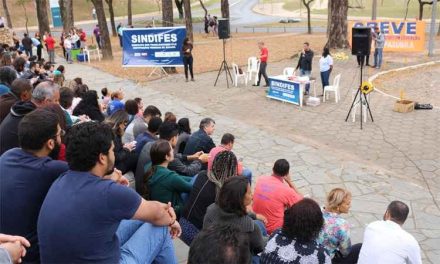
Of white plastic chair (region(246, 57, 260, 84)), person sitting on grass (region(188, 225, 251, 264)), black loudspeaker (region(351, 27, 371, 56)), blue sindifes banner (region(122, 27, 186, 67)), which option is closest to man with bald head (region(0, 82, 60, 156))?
person sitting on grass (region(188, 225, 251, 264))

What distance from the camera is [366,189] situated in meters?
7.24

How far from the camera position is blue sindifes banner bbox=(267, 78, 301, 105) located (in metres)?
12.9

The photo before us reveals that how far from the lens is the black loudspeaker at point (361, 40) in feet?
37.7

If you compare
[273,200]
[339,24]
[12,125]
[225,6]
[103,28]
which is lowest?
[273,200]

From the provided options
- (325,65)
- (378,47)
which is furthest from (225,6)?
(325,65)

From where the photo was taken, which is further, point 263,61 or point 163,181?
point 263,61

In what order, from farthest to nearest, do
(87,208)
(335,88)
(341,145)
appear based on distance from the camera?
(335,88)
(341,145)
(87,208)

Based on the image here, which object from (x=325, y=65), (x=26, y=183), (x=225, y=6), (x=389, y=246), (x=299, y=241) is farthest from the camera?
(x=225, y=6)

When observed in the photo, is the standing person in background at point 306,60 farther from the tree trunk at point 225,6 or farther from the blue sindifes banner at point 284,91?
the tree trunk at point 225,6

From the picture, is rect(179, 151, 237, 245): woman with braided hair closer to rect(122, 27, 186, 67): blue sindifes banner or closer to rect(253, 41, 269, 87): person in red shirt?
rect(253, 41, 269, 87): person in red shirt

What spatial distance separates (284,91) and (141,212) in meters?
10.7

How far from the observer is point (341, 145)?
377 inches

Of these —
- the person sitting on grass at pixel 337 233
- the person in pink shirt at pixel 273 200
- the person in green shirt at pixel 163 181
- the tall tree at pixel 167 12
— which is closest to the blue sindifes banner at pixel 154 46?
the tall tree at pixel 167 12

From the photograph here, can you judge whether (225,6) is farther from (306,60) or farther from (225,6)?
(306,60)
